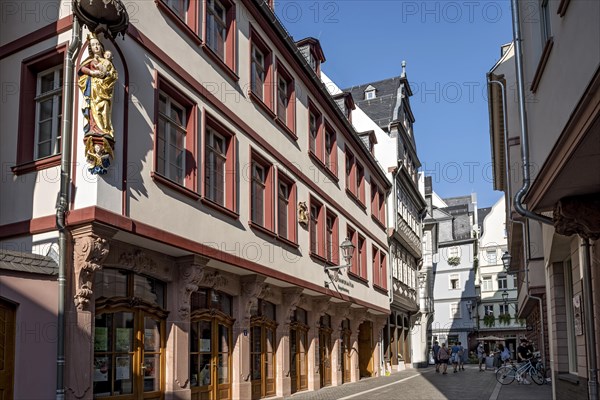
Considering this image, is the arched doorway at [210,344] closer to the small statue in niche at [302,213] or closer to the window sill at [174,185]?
the window sill at [174,185]

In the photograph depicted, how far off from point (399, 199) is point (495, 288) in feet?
125

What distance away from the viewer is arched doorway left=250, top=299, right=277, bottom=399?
1769 cm

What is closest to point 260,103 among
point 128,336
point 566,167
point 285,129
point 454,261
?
Answer: point 285,129

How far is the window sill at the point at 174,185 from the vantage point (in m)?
12.3

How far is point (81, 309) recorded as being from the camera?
34.3ft

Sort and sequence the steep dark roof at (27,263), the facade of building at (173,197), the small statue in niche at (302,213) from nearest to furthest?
the steep dark roof at (27,263)
the facade of building at (173,197)
the small statue in niche at (302,213)

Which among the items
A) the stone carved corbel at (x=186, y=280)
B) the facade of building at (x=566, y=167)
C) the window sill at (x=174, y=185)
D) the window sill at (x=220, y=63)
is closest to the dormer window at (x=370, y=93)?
the window sill at (x=220, y=63)

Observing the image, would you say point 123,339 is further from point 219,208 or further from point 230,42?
point 230,42

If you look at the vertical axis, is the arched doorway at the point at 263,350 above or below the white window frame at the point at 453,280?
below

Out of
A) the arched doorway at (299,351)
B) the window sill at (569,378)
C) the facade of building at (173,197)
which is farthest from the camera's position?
the arched doorway at (299,351)

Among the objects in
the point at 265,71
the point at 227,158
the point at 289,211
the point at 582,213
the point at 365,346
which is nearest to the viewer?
the point at 582,213

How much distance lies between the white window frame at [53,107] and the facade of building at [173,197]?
30 mm

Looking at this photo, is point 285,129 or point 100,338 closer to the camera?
point 100,338

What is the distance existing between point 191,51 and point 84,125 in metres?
4.03
